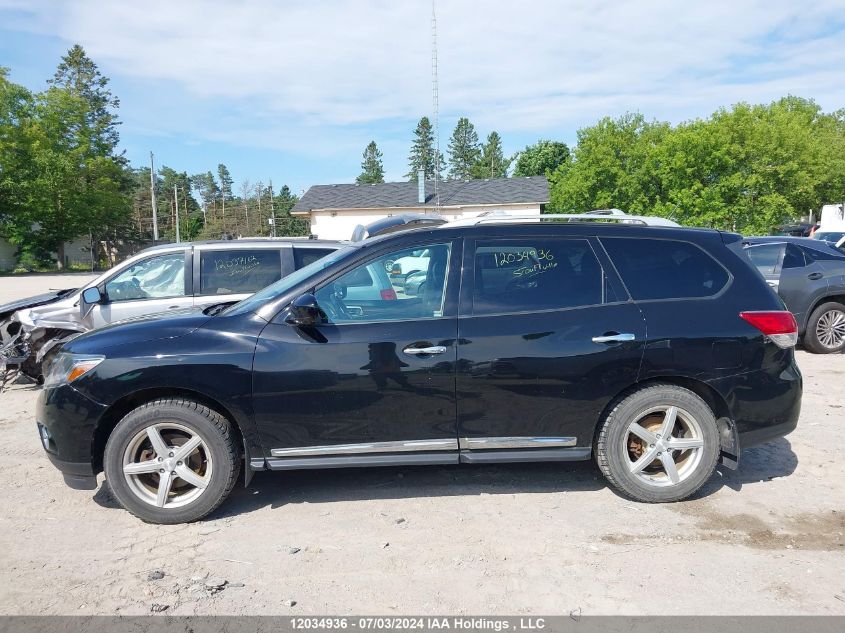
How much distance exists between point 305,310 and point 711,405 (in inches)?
111

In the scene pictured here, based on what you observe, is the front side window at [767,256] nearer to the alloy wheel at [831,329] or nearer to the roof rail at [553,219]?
the alloy wheel at [831,329]

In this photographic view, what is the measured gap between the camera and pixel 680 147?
25891mm

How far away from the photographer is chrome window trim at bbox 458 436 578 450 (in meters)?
4.03

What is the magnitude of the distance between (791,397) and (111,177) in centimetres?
5322

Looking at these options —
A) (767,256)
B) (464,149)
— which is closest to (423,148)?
(464,149)

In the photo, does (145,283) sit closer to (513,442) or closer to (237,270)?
(237,270)

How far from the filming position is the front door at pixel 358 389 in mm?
3896

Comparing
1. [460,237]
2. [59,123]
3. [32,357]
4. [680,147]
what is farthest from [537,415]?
[59,123]

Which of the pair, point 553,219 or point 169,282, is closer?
point 553,219

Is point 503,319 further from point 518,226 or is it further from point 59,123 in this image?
point 59,123

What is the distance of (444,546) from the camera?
3.65 meters

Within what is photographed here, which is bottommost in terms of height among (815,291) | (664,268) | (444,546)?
(444,546)

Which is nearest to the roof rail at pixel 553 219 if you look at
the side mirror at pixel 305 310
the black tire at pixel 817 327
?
the side mirror at pixel 305 310

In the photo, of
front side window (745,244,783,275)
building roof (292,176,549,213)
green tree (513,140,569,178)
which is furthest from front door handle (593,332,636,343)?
green tree (513,140,569,178)
